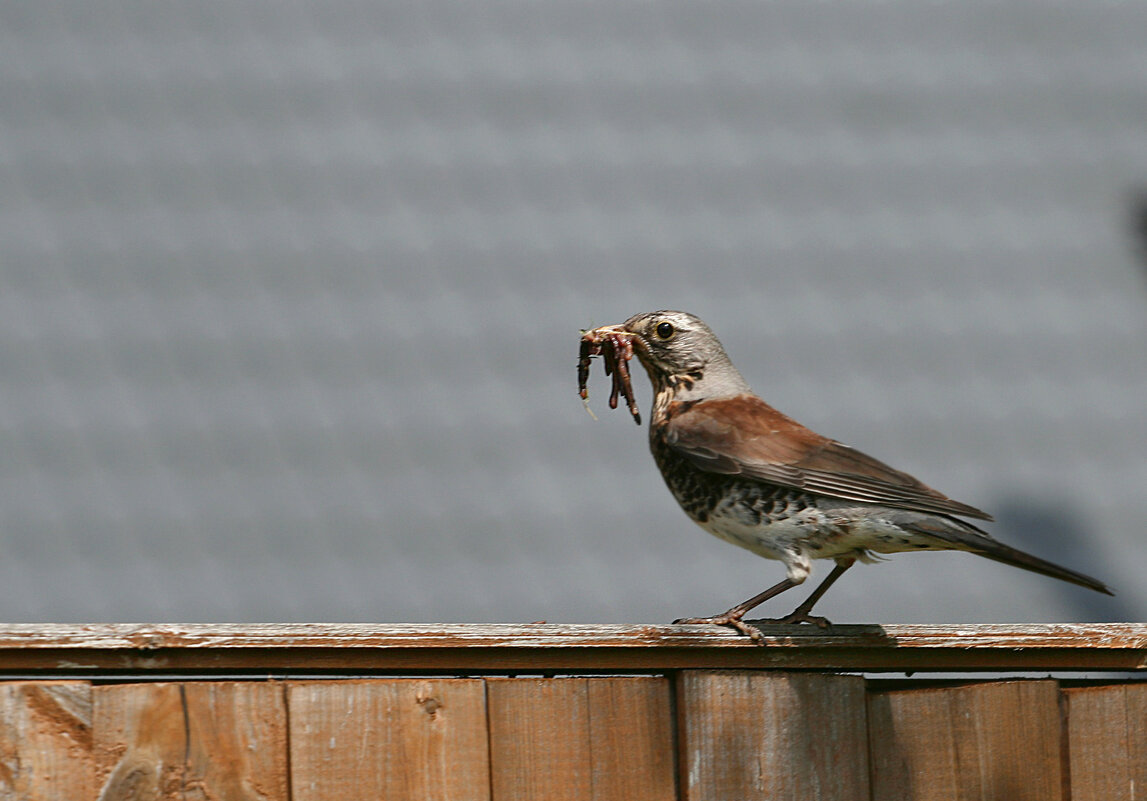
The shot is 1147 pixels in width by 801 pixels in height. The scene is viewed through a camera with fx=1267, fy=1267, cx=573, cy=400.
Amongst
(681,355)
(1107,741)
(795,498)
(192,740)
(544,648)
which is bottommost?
(1107,741)

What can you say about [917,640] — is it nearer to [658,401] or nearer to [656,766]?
[656,766]

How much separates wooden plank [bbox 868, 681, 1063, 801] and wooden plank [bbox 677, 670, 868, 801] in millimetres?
59

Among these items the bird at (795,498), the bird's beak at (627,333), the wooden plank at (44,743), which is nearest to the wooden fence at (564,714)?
the wooden plank at (44,743)

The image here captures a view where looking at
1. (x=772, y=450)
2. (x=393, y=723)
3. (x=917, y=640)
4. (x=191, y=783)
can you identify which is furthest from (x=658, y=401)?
(x=191, y=783)

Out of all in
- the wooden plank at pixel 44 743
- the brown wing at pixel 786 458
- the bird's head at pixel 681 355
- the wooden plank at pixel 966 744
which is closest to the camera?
the wooden plank at pixel 44 743

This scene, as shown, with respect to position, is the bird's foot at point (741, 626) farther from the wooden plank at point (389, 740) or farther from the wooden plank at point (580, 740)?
the wooden plank at point (389, 740)

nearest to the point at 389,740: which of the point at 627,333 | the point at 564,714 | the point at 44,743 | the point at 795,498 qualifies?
the point at 564,714

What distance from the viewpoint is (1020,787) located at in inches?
107

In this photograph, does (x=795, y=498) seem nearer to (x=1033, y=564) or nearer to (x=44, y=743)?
(x=1033, y=564)

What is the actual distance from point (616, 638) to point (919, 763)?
2.36ft

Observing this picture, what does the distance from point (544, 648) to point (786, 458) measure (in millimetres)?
1146

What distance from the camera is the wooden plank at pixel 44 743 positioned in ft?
7.54

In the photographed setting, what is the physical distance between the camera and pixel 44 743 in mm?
2314

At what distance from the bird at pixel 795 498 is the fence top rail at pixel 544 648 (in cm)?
25
